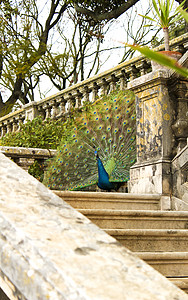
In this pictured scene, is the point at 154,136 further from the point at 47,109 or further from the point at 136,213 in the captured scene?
the point at 47,109

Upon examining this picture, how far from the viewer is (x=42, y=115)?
32.3ft

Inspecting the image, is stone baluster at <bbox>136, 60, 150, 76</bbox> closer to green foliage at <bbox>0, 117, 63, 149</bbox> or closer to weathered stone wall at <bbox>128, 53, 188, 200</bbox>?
green foliage at <bbox>0, 117, 63, 149</bbox>

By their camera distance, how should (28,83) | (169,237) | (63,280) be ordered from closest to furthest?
(63,280) < (169,237) < (28,83)

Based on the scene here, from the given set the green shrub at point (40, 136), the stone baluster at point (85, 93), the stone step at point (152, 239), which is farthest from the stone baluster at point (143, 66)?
the stone step at point (152, 239)

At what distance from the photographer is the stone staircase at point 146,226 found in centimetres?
275

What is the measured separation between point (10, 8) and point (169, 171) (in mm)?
13631

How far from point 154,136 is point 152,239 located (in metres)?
1.54

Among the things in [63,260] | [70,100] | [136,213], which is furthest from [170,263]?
[70,100]

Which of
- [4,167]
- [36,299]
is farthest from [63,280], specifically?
[4,167]

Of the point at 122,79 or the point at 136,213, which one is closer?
the point at 136,213

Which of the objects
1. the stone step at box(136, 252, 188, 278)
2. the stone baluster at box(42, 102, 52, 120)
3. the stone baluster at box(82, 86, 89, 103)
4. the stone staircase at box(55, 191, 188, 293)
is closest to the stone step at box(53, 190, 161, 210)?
the stone staircase at box(55, 191, 188, 293)

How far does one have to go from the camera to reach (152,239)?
303 cm

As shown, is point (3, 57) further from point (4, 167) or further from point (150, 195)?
point (4, 167)

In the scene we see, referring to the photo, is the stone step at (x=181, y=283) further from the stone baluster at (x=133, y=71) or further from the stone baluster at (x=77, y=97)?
the stone baluster at (x=77, y=97)
